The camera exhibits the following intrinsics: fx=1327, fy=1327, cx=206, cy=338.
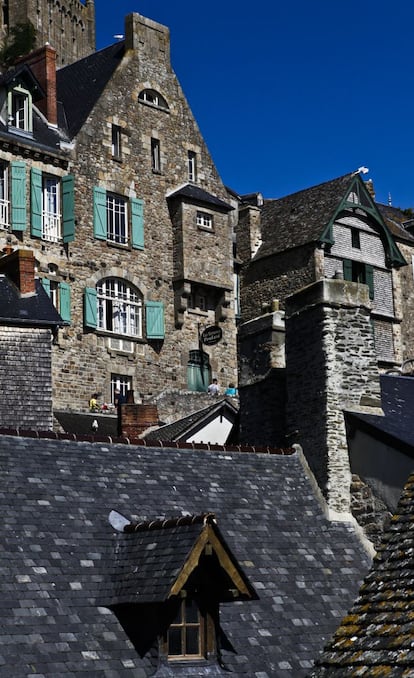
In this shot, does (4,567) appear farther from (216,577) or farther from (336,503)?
(336,503)

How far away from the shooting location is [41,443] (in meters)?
13.3

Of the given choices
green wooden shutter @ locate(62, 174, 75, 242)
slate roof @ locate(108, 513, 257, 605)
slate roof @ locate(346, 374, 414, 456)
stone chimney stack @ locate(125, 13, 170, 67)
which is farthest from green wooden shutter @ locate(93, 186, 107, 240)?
slate roof @ locate(108, 513, 257, 605)

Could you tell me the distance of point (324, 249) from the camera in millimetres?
42875

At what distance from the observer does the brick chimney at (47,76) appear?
38469 millimetres

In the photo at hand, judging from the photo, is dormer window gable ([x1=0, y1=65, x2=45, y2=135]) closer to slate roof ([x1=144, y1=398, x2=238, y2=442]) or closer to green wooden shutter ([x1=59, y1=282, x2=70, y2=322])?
green wooden shutter ([x1=59, y1=282, x2=70, y2=322])

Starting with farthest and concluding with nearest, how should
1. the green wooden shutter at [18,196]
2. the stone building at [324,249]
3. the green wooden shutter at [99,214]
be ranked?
the stone building at [324,249] < the green wooden shutter at [99,214] < the green wooden shutter at [18,196]

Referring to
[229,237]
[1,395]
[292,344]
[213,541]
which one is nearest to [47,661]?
[213,541]

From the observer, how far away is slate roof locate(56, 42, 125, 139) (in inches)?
1534

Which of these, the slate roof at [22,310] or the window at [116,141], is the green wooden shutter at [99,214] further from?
the slate roof at [22,310]

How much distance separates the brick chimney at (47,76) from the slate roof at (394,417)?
22663 mm

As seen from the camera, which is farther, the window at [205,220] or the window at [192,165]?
the window at [192,165]

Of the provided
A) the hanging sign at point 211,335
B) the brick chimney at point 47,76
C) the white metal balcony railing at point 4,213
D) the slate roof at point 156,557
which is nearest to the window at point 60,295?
the white metal balcony railing at point 4,213

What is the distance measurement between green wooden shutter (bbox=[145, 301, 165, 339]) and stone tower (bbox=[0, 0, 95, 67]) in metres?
29.8

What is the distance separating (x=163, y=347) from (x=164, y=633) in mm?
27823
